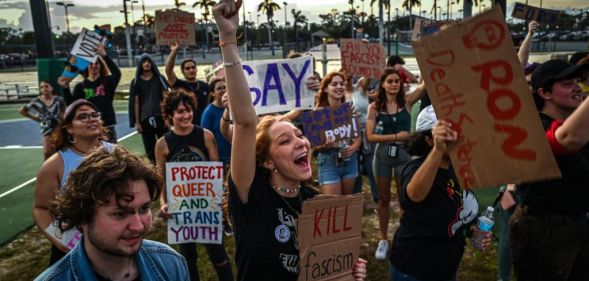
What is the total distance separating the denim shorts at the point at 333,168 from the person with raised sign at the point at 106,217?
3.27 metres

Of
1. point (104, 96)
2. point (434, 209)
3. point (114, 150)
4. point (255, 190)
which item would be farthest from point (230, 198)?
point (104, 96)

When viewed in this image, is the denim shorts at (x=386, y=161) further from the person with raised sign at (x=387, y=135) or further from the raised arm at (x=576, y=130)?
the raised arm at (x=576, y=130)

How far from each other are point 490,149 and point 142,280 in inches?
59.4

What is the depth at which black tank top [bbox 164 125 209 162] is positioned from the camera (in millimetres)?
4020

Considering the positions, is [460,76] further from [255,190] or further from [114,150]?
[114,150]

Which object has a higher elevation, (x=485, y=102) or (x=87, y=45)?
(x=87, y=45)

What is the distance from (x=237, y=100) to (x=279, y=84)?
2.05 m

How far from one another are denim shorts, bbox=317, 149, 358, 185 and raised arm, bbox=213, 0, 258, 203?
2752 millimetres

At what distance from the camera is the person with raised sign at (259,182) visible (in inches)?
83.8

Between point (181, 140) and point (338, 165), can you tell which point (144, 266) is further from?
point (338, 165)

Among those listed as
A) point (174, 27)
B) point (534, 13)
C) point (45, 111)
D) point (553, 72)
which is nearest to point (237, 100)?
point (553, 72)

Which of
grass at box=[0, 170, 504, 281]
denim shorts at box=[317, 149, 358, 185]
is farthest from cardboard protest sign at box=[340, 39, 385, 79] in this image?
grass at box=[0, 170, 504, 281]

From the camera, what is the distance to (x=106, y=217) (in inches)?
63.2

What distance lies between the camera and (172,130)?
413 cm
